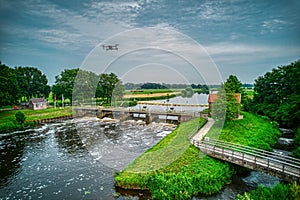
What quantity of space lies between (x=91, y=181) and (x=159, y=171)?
5.72 metres

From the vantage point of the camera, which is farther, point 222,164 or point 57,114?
point 57,114

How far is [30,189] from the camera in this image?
15.5m

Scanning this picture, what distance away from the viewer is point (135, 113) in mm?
45969

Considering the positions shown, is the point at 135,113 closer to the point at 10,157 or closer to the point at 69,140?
the point at 69,140

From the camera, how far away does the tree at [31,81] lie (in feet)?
193

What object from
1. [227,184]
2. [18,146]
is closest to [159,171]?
[227,184]

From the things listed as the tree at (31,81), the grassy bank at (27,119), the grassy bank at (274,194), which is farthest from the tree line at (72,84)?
the grassy bank at (274,194)

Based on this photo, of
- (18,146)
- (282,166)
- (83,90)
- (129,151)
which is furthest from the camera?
(83,90)

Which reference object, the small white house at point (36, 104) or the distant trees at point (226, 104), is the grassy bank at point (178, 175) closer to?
the distant trees at point (226, 104)

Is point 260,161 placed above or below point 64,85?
below

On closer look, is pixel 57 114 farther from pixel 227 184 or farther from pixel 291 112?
pixel 291 112

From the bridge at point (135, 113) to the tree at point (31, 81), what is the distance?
18.9 m

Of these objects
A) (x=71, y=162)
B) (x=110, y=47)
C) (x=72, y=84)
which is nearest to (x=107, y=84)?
(x=72, y=84)

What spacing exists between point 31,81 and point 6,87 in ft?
63.9
